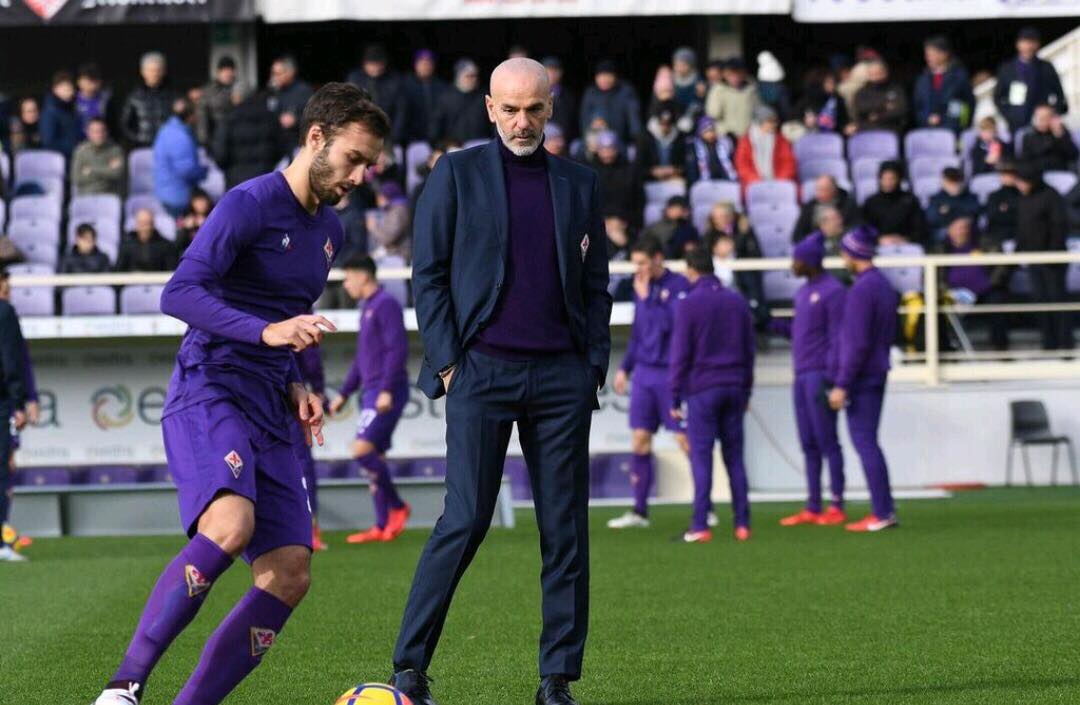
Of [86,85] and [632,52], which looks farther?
[632,52]

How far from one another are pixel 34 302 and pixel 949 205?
9.76m

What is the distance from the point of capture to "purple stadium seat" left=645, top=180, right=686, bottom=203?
69.2 feet

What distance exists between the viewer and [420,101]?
73.4 feet

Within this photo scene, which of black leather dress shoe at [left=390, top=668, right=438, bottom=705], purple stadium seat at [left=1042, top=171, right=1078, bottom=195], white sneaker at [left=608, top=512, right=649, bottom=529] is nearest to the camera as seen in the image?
black leather dress shoe at [left=390, top=668, right=438, bottom=705]

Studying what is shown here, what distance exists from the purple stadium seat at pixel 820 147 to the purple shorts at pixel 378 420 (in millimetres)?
9491

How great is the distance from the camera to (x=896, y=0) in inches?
926

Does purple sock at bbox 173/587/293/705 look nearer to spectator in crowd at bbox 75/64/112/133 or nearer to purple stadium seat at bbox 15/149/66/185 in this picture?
purple stadium seat at bbox 15/149/66/185

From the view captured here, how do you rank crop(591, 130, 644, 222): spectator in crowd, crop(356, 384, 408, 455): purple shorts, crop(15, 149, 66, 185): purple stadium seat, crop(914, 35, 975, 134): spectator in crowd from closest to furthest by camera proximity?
crop(356, 384, 408, 455): purple shorts, crop(591, 130, 644, 222): spectator in crowd, crop(15, 149, 66, 185): purple stadium seat, crop(914, 35, 975, 134): spectator in crowd

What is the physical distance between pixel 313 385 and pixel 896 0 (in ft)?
40.8

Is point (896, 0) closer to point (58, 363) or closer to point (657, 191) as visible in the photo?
point (657, 191)

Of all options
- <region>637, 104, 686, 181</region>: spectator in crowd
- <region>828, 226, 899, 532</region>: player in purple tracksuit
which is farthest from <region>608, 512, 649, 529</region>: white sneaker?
<region>637, 104, 686, 181</region>: spectator in crowd

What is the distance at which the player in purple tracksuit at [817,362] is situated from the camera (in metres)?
14.6

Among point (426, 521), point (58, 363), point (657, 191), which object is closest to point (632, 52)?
point (657, 191)

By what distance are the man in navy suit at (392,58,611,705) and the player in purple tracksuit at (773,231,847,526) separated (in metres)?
8.26
